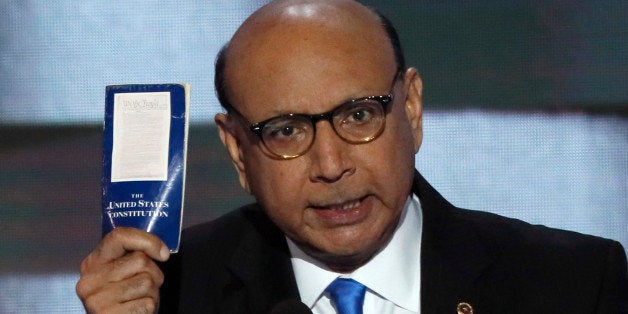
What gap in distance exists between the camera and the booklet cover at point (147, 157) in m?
1.97

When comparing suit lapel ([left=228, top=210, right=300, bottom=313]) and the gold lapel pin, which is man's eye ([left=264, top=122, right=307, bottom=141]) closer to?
suit lapel ([left=228, top=210, right=300, bottom=313])

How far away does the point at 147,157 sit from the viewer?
1966mm

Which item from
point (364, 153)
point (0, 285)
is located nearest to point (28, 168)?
point (0, 285)

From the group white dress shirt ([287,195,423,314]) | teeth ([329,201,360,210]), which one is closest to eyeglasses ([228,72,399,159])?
teeth ([329,201,360,210])

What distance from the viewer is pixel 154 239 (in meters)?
1.95

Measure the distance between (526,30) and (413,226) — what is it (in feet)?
2.39

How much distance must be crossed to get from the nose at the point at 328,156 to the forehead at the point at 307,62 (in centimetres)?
4

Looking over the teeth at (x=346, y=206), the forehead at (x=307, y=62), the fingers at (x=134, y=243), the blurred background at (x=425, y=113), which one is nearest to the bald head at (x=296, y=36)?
the forehead at (x=307, y=62)

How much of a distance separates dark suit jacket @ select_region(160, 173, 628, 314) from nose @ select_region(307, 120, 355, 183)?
0.94ft

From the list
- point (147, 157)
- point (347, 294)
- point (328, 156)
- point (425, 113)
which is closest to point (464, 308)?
point (347, 294)

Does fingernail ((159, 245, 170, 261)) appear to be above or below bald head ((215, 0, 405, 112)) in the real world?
below

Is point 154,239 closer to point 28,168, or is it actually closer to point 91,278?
point 91,278

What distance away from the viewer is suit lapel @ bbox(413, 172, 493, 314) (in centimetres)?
214

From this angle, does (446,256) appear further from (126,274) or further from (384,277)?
(126,274)
